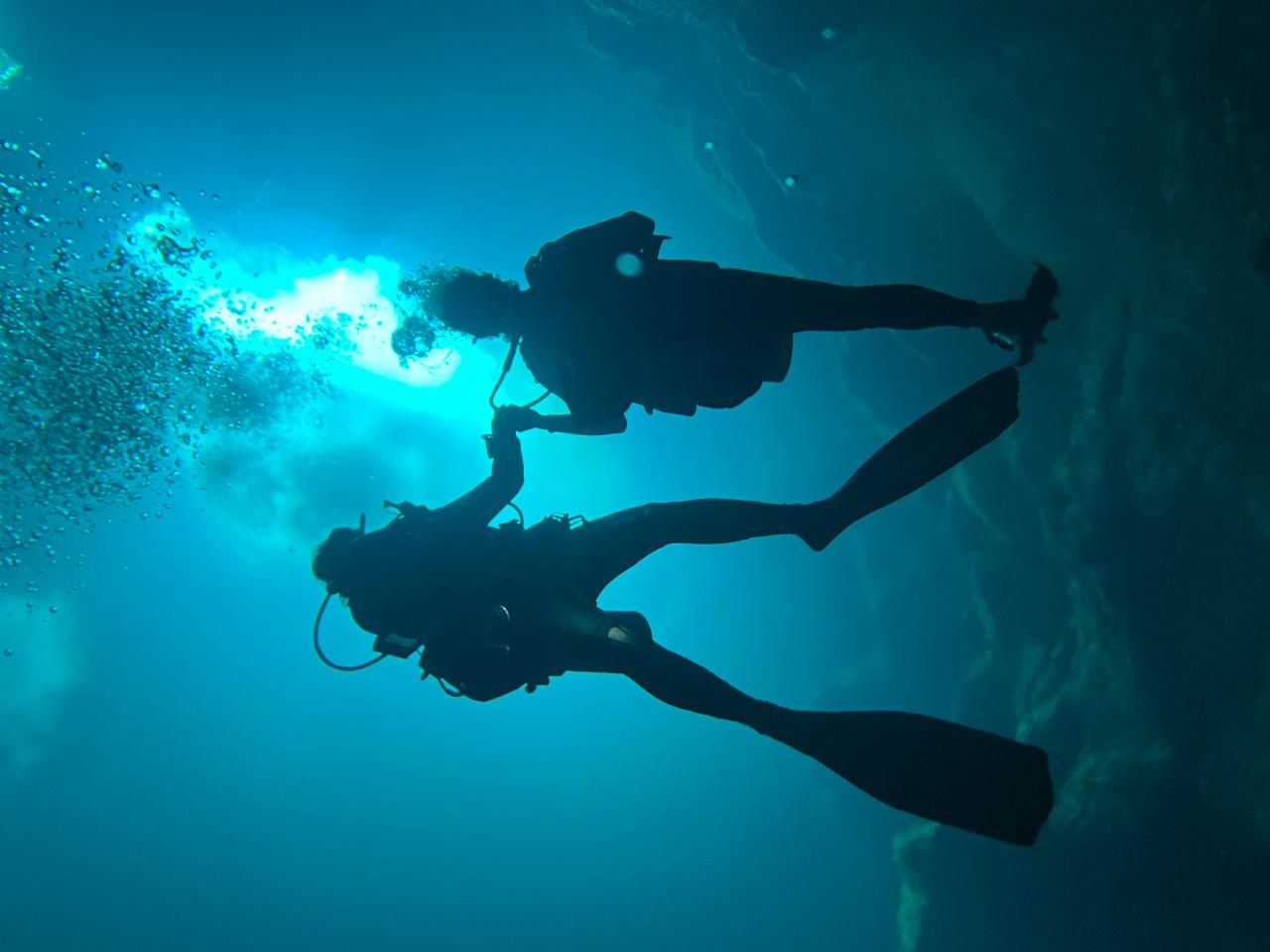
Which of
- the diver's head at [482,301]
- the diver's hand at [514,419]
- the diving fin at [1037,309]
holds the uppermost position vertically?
the diver's head at [482,301]

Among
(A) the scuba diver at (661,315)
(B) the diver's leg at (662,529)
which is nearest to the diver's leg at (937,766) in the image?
(B) the diver's leg at (662,529)

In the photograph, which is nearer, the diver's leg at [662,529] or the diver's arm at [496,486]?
the diver's leg at [662,529]

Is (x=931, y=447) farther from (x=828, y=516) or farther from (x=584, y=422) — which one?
(x=584, y=422)

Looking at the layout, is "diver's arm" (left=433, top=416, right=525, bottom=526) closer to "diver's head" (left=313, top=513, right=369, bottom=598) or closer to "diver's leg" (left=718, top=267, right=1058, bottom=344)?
"diver's head" (left=313, top=513, right=369, bottom=598)

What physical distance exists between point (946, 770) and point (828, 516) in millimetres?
1222

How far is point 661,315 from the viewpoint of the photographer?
9.86 ft

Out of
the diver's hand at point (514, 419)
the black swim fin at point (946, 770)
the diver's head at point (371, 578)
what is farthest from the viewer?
the diver's hand at point (514, 419)

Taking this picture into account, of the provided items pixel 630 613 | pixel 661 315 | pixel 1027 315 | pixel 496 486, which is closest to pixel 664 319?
pixel 661 315

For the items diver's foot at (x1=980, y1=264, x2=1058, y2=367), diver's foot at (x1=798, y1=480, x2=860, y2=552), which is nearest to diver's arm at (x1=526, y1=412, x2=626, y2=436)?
diver's foot at (x1=798, y1=480, x2=860, y2=552)

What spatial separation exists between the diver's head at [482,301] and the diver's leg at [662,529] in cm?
136

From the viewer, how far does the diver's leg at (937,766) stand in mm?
1895

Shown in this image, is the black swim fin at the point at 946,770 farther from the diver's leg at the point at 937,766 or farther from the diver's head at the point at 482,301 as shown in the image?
the diver's head at the point at 482,301

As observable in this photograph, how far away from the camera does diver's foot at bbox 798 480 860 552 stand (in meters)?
2.84

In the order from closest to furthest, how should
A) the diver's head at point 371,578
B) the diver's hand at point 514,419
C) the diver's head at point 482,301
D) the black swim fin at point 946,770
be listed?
the black swim fin at point 946,770
the diver's head at point 371,578
the diver's head at point 482,301
the diver's hand at point 514,419
